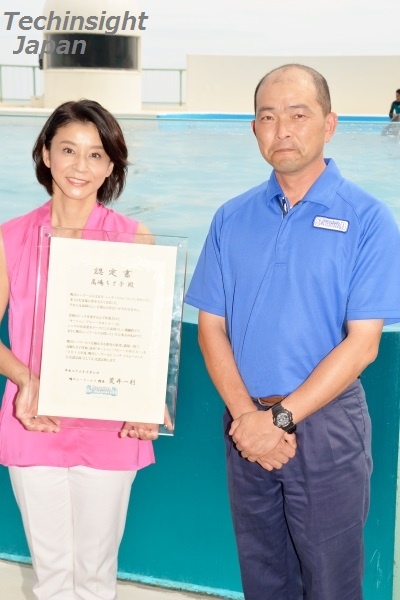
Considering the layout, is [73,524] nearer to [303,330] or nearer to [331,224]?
[303,330]

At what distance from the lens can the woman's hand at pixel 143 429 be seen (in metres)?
2.06

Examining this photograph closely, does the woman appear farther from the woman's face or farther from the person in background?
the person in background

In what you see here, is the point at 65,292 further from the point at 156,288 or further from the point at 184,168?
the point at 184,168

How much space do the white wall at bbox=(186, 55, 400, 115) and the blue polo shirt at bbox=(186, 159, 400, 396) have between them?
23372 millimetres

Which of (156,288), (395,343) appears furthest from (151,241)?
(395,343)

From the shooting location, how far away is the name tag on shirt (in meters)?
1.91

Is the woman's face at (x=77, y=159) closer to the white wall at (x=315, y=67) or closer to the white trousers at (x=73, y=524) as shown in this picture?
the white trousers at (x=73, y=524)

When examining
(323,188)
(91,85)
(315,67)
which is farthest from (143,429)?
(315,67)

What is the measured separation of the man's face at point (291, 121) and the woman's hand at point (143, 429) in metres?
0.61

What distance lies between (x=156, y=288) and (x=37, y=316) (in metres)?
0.27

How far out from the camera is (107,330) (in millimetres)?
2025

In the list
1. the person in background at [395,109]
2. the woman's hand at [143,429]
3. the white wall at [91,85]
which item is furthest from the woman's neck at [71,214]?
the white wall at [91,85]

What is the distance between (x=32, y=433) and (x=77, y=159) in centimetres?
63

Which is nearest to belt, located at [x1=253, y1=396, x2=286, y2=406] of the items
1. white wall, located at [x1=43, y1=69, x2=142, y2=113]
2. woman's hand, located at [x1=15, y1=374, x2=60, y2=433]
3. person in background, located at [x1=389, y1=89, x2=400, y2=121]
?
woman's hand, located at [x1=15, y1=374, x2=60, y2=433]
